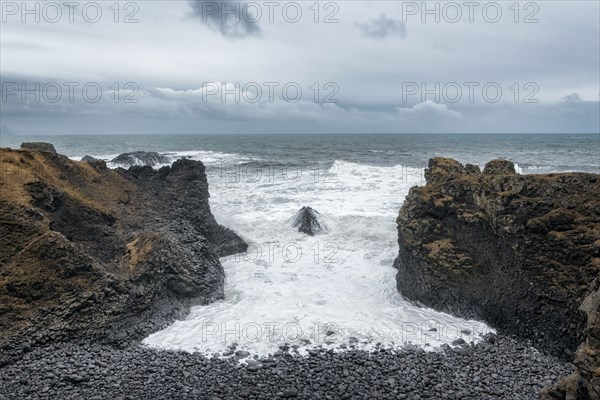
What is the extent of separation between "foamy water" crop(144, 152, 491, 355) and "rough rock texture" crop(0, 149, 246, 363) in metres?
1.12

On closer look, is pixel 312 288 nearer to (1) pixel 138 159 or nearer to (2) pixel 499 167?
(2) pixel 499 167

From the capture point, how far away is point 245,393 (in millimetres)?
10422

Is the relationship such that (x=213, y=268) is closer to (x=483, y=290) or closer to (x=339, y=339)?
(x=339, y=339)

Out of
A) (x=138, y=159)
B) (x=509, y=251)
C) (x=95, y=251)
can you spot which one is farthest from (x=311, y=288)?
(x=138, y=159)

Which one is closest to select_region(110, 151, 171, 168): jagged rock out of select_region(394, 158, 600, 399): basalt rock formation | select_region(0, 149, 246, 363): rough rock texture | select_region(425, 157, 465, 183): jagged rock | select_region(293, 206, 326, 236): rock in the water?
select_region(0, 149, 246, 363): rough rock texture

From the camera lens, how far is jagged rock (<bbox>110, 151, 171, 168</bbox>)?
49219 millimetres

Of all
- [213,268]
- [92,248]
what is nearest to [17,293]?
[92,248]

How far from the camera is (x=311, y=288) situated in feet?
56.3

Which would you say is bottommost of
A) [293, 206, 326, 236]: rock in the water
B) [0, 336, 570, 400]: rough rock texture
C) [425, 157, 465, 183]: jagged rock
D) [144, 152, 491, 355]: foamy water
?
[0, 336, 570, 400]: rough rock texture

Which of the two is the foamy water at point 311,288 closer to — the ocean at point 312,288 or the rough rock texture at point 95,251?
the ocean at point 312,288

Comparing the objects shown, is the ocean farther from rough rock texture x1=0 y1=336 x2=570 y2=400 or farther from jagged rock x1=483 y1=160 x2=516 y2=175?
jagged rock x1=483 y1=160 x2=516 y2=175

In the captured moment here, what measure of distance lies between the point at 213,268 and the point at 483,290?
33.6 ft

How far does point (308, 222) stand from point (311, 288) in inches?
331

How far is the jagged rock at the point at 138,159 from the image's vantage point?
161 feet
